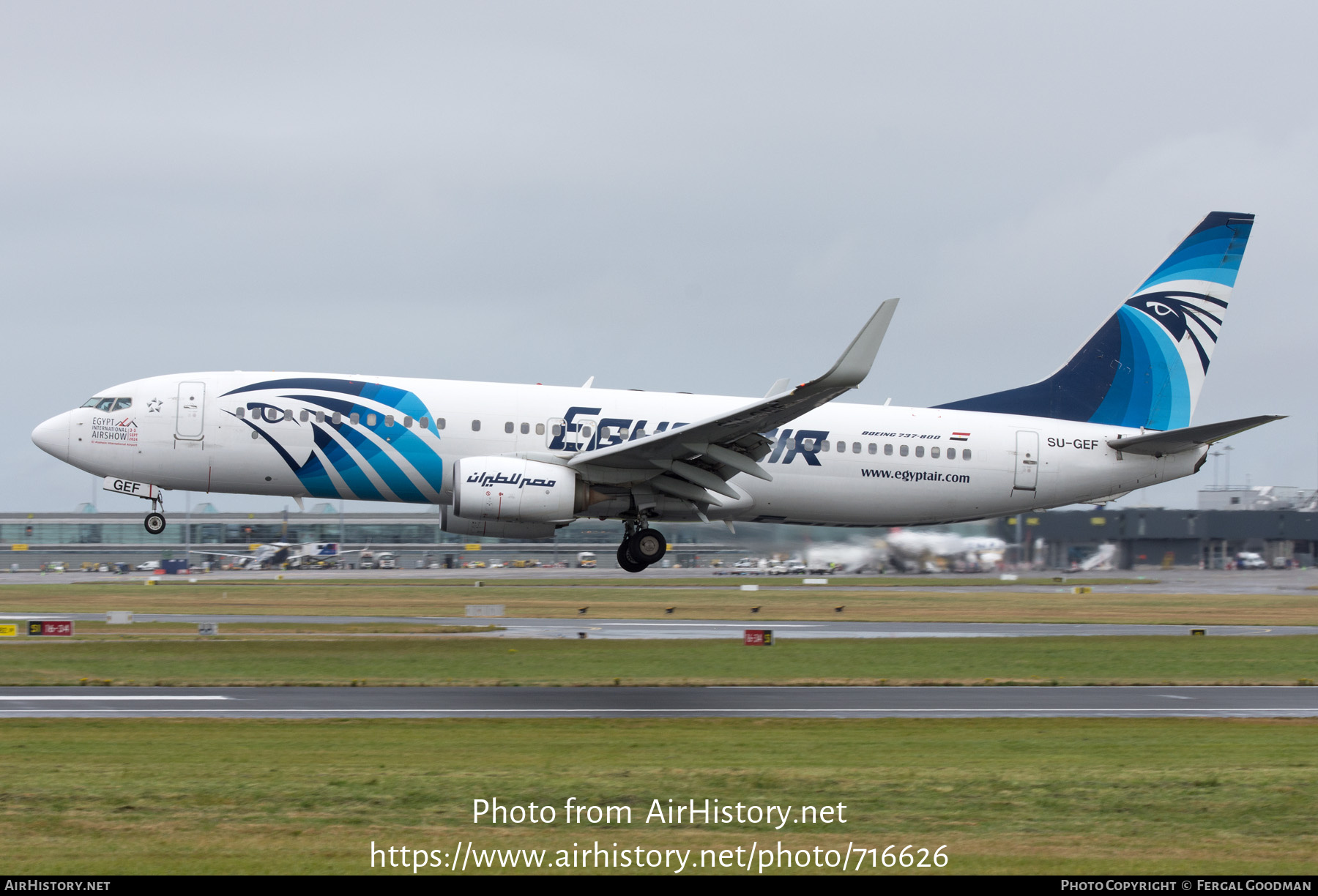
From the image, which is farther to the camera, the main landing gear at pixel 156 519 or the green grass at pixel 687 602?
the green grass at pixel 687 602

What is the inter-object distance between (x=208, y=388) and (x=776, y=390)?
1343cm

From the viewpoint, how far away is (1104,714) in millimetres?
23453

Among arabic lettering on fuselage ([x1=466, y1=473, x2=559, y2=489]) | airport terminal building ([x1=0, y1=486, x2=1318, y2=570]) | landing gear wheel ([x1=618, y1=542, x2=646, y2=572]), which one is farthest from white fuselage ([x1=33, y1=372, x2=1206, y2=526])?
airport terminal building ([x1=0, y1=486, x2=1318, y2=570])

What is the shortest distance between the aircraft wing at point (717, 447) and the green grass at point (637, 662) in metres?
4.46

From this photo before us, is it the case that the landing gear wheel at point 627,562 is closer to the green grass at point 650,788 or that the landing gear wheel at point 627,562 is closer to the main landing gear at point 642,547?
the main landing gear at point 642,547

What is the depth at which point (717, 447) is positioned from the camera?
29.1m

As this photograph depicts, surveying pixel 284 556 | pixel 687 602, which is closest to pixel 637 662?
pixel 687 602

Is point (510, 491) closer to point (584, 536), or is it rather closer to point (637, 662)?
point (637, 662)

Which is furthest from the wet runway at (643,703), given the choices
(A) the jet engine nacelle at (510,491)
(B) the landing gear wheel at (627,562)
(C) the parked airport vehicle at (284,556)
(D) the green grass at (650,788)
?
(C) the parked airport vehicle at (284,556)

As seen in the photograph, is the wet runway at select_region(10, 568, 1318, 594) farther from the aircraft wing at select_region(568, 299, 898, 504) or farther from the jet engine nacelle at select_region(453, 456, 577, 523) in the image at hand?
the jet engine nacelle at select_region(453, 456, 577, 523)

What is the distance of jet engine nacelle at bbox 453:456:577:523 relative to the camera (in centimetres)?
2836

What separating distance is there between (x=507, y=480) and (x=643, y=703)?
687 cm

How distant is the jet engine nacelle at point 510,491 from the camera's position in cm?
2836
